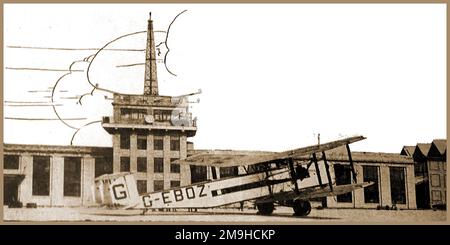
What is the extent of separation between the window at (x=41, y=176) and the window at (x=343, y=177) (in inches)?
312

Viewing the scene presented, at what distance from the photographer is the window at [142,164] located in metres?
20.3

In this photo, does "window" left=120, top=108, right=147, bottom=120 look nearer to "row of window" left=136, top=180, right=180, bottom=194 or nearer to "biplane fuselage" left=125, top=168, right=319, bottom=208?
"row of window" left=136, top=180, right=180, bottom=194

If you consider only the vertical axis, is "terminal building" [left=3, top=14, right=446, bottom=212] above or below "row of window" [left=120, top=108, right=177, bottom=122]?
below

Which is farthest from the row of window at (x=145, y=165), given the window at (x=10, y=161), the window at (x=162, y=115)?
the window at (x=10, y=161)

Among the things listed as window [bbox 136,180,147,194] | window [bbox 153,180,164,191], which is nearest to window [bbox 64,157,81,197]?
window [bbox 136,180,147,194]

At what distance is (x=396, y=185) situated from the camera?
21.4 meters

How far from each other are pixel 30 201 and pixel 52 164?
112 cm

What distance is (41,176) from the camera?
20000 millimetres

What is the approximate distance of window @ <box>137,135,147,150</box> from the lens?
20.5m

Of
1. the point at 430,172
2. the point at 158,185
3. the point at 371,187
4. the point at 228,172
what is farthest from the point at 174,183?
the point at 430,172

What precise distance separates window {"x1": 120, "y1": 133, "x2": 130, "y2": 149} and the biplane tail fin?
77 cm

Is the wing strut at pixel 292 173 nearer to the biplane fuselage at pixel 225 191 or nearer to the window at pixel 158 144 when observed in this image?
the biplane fuselage at pixel 225 191

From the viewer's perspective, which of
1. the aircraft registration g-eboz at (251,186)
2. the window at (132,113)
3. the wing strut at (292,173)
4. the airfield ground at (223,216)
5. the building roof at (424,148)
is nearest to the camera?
the airfield ground at (223,216)
